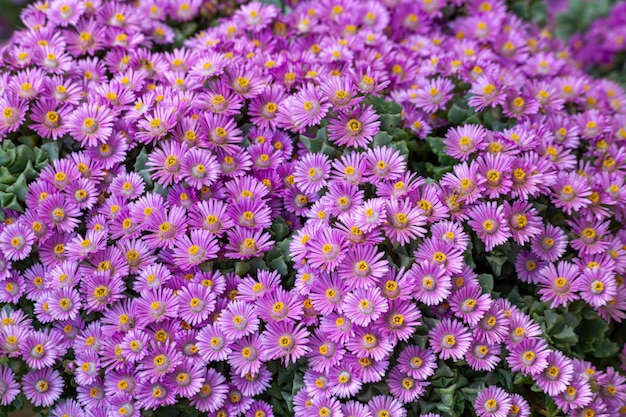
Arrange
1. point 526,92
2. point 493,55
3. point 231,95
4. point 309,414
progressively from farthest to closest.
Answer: point 493,55, point 526,92, point 231,95, point 309,414

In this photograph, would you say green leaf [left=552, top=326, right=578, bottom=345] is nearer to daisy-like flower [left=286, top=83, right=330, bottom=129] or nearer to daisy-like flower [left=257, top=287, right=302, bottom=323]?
daisy-like flower [left=257, top=287, right=302, bottom=323]

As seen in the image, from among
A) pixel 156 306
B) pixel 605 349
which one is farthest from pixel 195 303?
pixel 605 349

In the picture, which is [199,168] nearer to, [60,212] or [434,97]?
[60,212]

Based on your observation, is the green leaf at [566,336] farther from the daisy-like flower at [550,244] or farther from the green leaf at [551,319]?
the daisy-like flower at [550,244]

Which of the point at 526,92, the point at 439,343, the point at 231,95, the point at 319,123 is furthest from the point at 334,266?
the point at 526,92

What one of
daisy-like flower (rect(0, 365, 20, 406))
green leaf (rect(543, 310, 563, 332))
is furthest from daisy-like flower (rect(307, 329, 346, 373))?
daisy-like flower (rect(0, 365, 20, 406))

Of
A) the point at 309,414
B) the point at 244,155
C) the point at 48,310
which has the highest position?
the point at 244,155

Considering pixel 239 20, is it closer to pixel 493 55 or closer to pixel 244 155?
pixel 244 155
